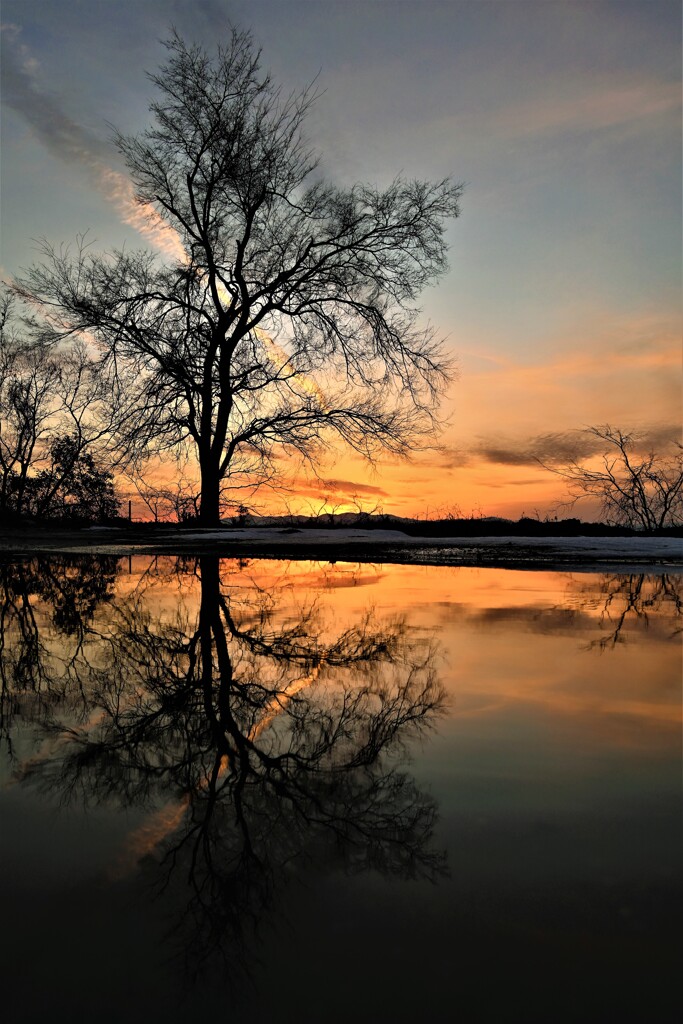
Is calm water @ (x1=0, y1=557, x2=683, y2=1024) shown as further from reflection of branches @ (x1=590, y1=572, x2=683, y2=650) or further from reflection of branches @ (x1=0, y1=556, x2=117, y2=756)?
reflection of branches @ (x1=590, y1=572, x2=683, y2=650)

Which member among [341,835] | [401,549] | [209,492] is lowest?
[341,835]

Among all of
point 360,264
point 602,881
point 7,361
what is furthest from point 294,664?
point 7,361

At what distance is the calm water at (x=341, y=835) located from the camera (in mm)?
772

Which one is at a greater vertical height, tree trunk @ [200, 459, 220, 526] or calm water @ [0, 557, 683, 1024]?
tree trunk @ [200, 459, 220, 526]

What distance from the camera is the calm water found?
2.53ft

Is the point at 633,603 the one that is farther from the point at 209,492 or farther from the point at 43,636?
the point at 209,492

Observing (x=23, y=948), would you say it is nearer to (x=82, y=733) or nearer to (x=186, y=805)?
(x=186, y=805)

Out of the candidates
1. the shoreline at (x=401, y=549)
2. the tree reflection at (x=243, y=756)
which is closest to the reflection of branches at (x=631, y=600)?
the shoreline at (x=401, y=549)

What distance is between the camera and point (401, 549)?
9141 millimetres

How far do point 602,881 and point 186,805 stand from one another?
0.73 m

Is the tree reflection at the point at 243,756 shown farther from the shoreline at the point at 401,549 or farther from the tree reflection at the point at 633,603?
the shoreline at the point at 401,549

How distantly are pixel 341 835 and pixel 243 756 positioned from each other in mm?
426

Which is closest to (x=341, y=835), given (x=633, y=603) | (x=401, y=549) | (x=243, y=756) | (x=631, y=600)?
(x=243, y=756)

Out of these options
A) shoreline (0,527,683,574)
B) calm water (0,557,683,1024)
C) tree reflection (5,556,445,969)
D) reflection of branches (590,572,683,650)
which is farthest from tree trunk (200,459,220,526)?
calm water (0,557,683,1024)
